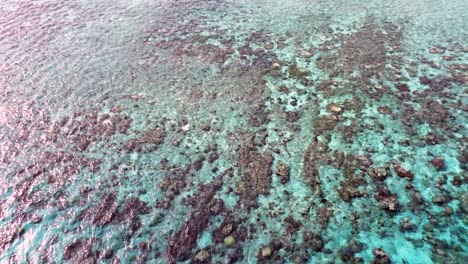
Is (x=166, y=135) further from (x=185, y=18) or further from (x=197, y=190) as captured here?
(x=185, y=18)

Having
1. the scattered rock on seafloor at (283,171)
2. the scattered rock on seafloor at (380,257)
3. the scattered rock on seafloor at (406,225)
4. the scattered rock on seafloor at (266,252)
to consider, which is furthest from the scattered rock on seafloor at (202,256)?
the scattered rock on seafloor at (406,225)

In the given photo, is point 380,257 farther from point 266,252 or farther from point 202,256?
point 202,256

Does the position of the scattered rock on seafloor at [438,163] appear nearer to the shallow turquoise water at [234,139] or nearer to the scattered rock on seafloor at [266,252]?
the shallow turquoise water at [234,139]

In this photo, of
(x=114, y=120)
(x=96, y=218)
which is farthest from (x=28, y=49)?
(x=96, y=218)

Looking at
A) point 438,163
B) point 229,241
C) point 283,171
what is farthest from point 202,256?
point 438,163

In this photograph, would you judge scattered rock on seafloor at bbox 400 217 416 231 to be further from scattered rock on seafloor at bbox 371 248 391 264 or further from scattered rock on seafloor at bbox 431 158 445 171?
scattered rock on seafloor at bbox 431 158 445 171

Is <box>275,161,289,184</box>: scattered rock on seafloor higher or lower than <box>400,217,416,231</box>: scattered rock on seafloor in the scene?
higher

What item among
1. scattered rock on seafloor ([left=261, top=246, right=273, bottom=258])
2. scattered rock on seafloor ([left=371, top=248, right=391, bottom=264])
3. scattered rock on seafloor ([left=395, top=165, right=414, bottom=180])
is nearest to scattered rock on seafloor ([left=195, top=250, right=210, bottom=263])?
scattered rock on seafloor ([left=261, top=246, right=273, bottom=258])

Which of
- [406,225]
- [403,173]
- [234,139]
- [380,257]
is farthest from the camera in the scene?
[234,139]
